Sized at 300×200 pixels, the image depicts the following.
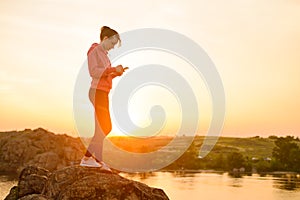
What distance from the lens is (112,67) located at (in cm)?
960

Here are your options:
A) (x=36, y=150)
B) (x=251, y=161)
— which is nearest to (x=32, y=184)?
(x=36, y=150)

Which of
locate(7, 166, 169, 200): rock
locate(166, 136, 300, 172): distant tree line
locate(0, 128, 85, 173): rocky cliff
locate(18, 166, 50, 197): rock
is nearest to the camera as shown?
locate(7, 166, 169, 200): rock

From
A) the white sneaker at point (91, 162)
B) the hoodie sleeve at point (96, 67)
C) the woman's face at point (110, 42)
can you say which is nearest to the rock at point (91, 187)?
the white sneaker at point (91, 162)

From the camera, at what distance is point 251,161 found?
134625mm

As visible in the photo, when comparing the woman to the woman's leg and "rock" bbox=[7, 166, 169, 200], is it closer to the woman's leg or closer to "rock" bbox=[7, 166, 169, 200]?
the woman's leg

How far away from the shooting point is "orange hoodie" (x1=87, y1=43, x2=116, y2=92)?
9.54 meters

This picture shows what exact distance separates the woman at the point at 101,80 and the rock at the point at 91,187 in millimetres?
585

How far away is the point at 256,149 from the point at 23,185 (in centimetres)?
15619

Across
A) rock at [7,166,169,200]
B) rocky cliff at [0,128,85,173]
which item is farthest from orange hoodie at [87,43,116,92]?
rocky cliff at [0,128,85,173]

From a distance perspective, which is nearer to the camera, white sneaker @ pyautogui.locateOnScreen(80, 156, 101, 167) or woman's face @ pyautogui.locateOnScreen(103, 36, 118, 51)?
woman's face @ pyautogui.locateOnScreen(103, 36, 118, 51)

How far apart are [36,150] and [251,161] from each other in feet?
243

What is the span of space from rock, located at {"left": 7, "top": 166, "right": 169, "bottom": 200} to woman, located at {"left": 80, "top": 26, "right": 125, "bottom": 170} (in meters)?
0.59

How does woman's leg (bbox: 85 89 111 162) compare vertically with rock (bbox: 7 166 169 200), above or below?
above

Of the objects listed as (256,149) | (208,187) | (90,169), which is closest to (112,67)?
(90,169)
